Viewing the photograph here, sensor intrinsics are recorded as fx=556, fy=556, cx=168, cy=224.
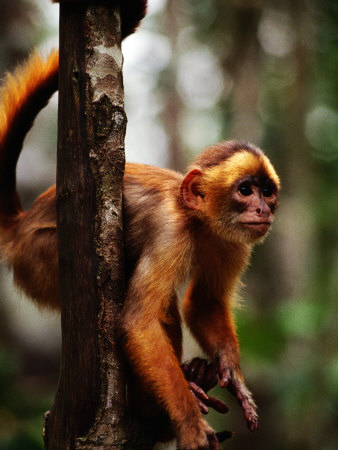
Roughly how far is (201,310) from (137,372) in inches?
50.1

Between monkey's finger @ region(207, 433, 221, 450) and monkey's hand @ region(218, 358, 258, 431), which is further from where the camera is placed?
monkey's hand @ region(218, 358, 258, 431)

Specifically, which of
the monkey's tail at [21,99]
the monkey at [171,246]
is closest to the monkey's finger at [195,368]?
the monkey at [171,246]

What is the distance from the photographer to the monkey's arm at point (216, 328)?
4301 mm

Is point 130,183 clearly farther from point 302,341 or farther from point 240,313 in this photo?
point 302,341

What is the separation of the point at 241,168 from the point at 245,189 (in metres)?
0.16

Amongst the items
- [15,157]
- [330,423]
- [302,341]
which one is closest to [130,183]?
[15,157]

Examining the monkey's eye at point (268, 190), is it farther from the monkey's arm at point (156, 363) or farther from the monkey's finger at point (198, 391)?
the monkey's finger at point (198, 391)

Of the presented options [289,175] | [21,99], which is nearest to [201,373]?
[21,99]

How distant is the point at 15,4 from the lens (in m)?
11.6

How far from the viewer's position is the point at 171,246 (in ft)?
13.0

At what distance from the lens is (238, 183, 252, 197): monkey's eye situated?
4.13 metres

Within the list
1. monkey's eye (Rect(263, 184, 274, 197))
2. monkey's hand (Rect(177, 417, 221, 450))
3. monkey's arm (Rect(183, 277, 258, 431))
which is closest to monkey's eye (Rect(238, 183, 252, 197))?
monkey's eye (Rect(263, 184, 274, 197))

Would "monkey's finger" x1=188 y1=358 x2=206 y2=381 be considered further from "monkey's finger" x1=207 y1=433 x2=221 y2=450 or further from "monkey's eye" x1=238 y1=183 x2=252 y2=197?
"monkey's eye" x1=238 y1=183 x2=252 y2=197

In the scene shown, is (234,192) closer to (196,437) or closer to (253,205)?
(253,205)
